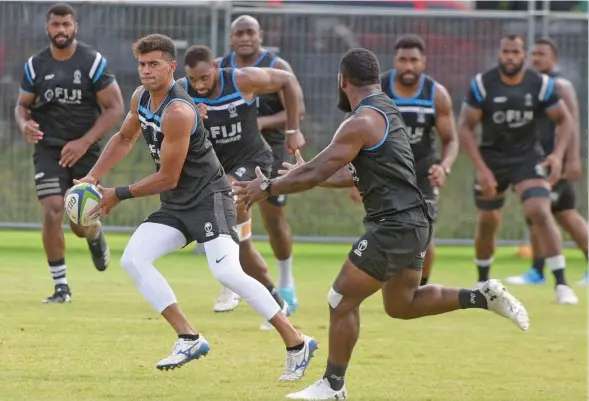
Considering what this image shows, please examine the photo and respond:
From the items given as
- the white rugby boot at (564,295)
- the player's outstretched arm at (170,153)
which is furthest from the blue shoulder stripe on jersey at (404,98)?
the player's outstretched arm at (170,153)

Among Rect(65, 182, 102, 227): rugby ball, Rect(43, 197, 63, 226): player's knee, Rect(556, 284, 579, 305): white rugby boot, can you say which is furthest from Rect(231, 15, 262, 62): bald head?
Rect(65, 182, 102, 227): rugby ball

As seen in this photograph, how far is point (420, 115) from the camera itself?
1222 cm

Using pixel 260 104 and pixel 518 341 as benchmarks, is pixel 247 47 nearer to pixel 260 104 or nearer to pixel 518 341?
pixel 260 104

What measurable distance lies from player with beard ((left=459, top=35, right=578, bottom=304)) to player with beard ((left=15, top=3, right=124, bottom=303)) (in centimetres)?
366

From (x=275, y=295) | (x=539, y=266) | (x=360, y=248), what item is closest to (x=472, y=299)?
(x=360, y=248)

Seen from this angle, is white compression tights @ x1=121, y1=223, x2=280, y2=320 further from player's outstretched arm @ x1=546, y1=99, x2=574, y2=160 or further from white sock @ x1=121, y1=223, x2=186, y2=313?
player's outstretched arm @ x1=546, y1=99, x2=574, y2=160

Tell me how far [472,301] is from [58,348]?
296 cm

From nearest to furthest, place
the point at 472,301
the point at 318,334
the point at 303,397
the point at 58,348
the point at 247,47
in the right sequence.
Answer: the point at 303,397 → the point at 472,301 → the point at 58,348 → the point at 318,334 → the point at 247,47

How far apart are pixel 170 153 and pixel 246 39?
4.07 m

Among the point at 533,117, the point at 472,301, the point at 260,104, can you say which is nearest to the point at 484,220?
the point at 533,117

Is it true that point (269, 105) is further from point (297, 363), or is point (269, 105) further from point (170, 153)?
point (297, 363)

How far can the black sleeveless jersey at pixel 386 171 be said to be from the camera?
7.64m

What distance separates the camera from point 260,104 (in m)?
12.5

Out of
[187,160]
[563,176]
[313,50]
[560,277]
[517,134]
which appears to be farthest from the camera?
[313,50]
